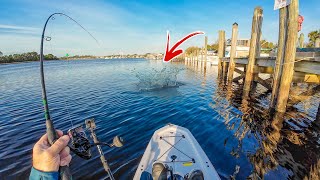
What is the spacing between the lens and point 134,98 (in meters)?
11.9

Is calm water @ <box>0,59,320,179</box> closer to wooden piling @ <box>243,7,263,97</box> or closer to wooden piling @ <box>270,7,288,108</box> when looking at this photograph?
wooden piling @ <box>270,7,288,108</box>

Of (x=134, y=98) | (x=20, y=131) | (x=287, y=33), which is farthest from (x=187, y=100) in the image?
(x=20, y=131)

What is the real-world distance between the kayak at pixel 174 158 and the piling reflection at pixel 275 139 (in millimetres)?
1399

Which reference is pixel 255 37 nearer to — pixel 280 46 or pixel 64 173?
pixel 280 46

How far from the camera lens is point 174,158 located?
4.05 metres

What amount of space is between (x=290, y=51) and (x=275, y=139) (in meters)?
3.59

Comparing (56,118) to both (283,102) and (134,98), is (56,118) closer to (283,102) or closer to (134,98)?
(134,98)

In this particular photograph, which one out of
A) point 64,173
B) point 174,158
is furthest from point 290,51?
point 64,173

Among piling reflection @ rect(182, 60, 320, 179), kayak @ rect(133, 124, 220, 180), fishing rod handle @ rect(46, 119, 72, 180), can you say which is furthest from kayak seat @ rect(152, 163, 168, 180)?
piling reflection @ rect(182, 60, 320, 179)

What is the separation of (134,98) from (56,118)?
4.82m

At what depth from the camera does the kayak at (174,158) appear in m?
3.40

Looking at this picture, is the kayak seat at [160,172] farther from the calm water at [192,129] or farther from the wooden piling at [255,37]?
the wooden piling at [255,37]

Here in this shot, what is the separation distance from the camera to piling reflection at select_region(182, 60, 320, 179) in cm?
442

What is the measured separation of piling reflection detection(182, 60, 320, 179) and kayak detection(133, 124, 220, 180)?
1399 mm
